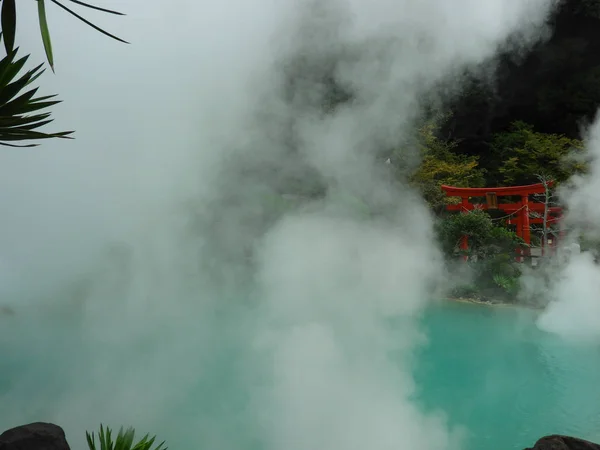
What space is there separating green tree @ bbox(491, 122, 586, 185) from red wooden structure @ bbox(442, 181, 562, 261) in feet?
2.33

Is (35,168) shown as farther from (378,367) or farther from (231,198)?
(378,367)

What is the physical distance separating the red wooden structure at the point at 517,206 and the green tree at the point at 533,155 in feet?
2.33

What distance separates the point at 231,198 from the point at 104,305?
1.29m

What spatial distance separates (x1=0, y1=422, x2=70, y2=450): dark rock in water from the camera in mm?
2168

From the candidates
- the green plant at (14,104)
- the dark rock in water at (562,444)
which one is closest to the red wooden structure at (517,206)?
the dark rock in water at (562,444)

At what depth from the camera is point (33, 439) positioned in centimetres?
219

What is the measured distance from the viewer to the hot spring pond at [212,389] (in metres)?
2.80

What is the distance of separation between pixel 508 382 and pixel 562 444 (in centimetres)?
188

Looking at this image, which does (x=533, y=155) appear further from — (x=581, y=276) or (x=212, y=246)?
(x=212, y=246)

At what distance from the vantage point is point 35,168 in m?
3.38

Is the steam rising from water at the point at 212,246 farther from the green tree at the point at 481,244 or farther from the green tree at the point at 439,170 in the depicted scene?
the green tree at the point at 439,170

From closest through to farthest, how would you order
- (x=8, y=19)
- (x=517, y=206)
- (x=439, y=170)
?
(x=8, y=19) → (x=517, y=206) → (x=439, y=170)

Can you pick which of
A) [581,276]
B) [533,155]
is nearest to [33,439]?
[581,276]

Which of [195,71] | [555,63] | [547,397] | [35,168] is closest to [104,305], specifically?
[35,168]
